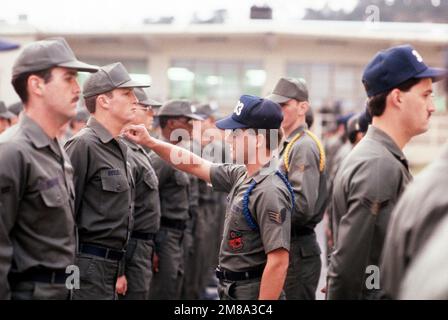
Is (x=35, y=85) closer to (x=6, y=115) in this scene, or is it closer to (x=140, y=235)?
(x=140, y=235)

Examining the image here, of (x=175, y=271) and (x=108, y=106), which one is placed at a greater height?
(x=108, y=106)

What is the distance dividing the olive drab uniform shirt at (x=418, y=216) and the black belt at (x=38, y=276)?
2024mm

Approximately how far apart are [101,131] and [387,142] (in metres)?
2.38

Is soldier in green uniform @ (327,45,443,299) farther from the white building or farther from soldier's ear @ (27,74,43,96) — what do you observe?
the white building

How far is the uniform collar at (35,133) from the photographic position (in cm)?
376

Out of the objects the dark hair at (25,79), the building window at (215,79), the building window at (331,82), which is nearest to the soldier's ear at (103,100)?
the dark hair at (25,79)

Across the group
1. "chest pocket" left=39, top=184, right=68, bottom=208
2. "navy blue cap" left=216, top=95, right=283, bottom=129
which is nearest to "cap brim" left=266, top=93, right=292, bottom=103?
"navy blue cap" left=216, top=95, right=283, bottom=129

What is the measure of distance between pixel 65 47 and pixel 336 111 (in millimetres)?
18493

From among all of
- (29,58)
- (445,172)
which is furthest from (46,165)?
(445,172)

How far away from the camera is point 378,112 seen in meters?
3.98

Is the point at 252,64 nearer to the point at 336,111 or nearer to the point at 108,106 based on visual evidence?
the point at 336,111

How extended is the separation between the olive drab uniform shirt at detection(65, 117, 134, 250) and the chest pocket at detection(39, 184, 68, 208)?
1259 mm

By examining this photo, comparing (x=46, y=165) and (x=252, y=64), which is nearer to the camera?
(x=46, y=165)

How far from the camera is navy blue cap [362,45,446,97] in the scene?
385 cm
